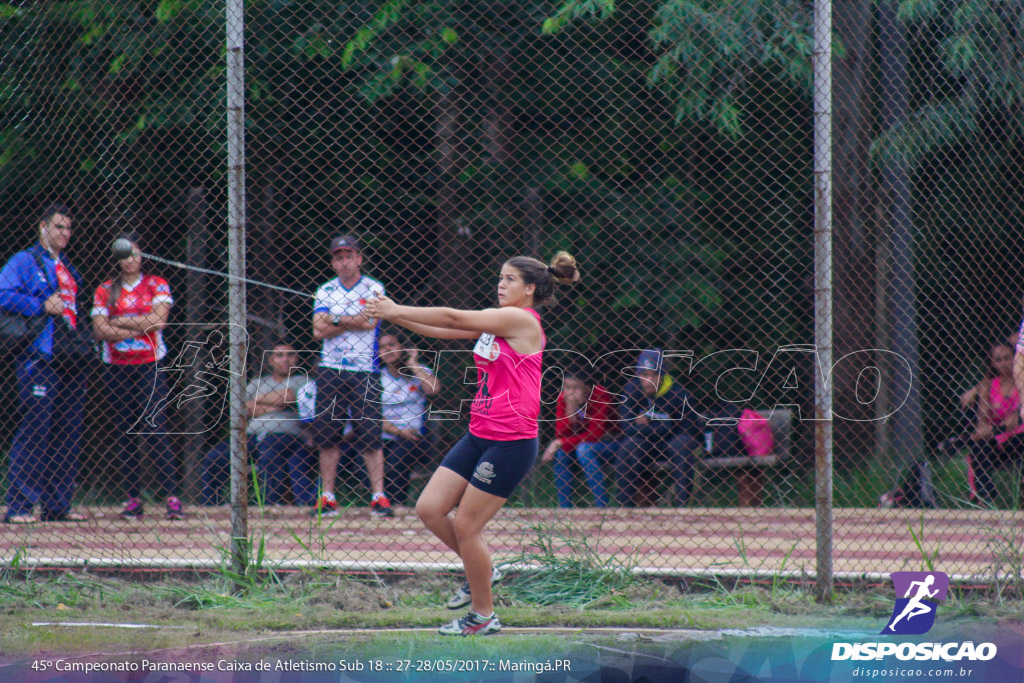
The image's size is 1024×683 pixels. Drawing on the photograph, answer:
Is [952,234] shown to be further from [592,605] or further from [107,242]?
[107,242]

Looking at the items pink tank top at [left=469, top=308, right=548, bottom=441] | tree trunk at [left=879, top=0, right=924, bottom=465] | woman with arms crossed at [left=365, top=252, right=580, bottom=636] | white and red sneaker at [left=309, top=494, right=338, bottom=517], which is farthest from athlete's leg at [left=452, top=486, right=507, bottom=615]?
tree trunk at [left=879, top=0, right=924, bottom=465]

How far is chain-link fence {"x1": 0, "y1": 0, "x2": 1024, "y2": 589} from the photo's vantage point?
5250mm

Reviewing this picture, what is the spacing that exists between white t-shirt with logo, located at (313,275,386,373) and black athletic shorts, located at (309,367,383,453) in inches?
2.2

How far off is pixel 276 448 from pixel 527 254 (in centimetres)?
215

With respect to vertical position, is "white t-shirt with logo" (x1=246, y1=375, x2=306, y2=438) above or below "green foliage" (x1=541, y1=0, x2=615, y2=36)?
below

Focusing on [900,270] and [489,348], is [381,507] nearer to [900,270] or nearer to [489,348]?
[489,348]

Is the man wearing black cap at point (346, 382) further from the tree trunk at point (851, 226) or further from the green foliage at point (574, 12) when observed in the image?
the tree trunk at point (851, 226)

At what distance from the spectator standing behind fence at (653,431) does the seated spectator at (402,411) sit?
1.33m

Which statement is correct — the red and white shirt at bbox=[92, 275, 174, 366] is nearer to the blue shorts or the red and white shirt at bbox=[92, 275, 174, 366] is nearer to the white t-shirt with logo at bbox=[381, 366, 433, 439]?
the white t-shirt with logo at bbox=[381, 366, 433, 439]

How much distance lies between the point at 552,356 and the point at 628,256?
940 millimetres

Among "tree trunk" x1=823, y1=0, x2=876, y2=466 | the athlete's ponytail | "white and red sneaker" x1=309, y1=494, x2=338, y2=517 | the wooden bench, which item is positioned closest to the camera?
the athlete's ponytail

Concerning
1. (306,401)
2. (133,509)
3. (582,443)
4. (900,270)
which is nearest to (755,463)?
(582,443)

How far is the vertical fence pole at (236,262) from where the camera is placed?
461 centimetres

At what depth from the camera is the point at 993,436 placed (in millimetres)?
5355
